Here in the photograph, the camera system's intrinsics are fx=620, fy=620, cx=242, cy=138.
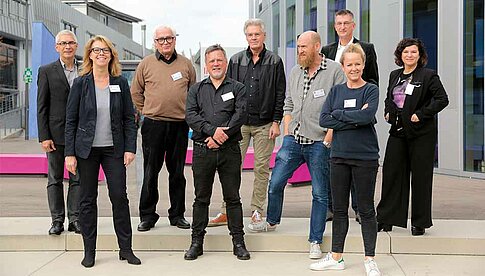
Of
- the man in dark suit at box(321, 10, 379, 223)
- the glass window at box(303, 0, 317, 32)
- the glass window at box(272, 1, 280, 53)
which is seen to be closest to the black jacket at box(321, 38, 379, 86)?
the man in dark suit at box(321, 10, 379, 223)

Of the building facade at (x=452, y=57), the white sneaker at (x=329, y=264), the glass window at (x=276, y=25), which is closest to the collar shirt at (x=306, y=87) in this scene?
the white sneaker at (x=329, y=264)

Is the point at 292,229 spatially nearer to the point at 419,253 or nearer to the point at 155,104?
the point at 419,253

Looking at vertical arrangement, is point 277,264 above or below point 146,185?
below

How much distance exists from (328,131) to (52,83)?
250 cm

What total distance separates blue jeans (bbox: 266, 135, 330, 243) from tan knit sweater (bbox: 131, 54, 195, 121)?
104 centimetres

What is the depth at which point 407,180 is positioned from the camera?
5730 mm

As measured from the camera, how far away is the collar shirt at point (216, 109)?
5.15 m

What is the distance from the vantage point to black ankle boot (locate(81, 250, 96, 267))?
5.16m

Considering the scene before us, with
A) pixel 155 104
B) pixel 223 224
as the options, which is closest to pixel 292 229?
pixel 223 224

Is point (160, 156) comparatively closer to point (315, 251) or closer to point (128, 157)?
point (128, 157)

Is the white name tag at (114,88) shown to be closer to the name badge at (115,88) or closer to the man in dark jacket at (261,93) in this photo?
the name badge at (115,88)

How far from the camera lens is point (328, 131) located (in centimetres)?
521

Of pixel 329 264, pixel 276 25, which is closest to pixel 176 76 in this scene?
pixel 329 264

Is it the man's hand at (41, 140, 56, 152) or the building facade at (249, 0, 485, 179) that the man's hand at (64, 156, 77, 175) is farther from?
A: the building facade at (249, 0, 485, 179)
